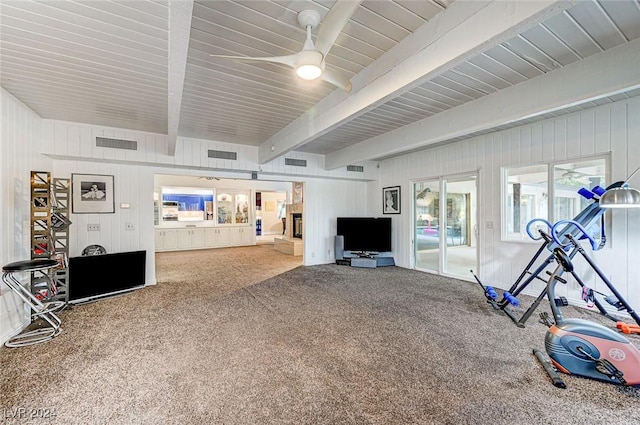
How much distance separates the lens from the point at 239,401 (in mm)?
1948

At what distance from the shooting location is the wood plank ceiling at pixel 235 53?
6.46 feet

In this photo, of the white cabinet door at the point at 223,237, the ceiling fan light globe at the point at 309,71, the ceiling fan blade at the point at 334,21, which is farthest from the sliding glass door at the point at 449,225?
the white cabinet door at the point at 223,237

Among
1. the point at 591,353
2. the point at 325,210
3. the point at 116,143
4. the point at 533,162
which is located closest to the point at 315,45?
the point at 591,353

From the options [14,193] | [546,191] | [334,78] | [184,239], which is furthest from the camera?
[184,239]

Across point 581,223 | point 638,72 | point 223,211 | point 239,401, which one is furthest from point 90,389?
point 223,211

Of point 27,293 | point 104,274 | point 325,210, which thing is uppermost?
point 325,210

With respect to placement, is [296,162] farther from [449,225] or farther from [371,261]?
[449,225]

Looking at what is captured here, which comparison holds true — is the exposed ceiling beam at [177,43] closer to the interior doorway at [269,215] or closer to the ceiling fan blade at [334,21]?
the ceiling fan blade at [334,21]

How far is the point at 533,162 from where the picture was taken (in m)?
4.35

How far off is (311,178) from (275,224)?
6668 mm

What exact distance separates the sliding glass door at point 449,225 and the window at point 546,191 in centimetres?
64

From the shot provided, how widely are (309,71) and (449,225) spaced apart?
4.88 m

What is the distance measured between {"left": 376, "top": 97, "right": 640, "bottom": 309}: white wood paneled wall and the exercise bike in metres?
2.09

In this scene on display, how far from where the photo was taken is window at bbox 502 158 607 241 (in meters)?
3.93
